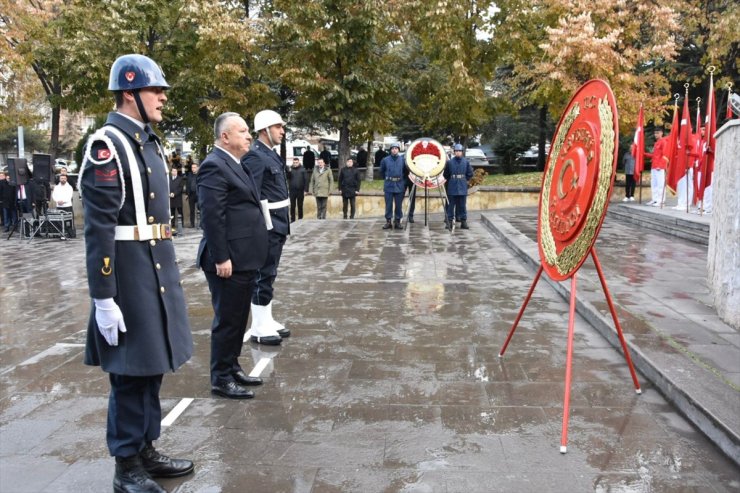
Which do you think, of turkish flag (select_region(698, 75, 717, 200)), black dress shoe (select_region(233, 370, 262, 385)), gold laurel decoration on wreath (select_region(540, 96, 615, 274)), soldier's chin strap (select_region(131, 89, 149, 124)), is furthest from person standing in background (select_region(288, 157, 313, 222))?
soldier's chin strap (select_region(131, 89, 149, 124))

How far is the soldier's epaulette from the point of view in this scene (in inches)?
132

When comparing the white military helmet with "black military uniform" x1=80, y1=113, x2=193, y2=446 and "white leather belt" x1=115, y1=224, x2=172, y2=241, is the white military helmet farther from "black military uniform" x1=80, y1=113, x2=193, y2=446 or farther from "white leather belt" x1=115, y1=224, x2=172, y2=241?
"white leather belt" x1=115, y1=224, x2=172, y2=241

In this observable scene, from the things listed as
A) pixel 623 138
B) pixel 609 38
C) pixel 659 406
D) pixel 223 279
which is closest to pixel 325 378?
pixel 223 279

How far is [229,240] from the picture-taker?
4.94 meters

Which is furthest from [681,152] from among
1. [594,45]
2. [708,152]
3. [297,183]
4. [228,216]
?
[228,216]

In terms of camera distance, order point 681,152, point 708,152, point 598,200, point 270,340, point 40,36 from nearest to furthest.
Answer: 1. point 598,200
2. point 270,340
3. point 708,152
4. point 681,152
5. point 40,36

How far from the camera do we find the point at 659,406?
478 cm

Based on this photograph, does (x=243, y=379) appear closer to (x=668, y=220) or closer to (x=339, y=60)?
(x=668, y=220)

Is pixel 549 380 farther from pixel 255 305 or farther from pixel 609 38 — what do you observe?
pixel 609 38

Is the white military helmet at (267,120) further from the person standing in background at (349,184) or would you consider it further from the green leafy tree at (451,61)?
the green leafy tree at (451,61)

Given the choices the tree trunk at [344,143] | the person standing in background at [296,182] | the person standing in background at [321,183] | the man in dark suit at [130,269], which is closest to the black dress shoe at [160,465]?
the man in dark suit at [130,269]

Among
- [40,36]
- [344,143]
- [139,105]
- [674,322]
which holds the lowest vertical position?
[674,322]

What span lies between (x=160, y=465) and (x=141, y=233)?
1259mm

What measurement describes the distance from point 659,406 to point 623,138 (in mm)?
23256
